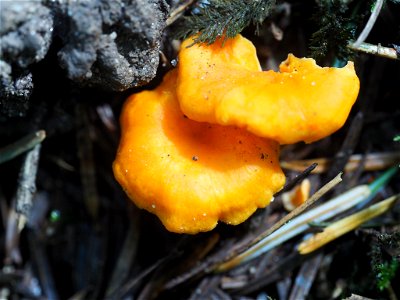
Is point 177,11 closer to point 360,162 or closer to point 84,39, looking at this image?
point 84,39

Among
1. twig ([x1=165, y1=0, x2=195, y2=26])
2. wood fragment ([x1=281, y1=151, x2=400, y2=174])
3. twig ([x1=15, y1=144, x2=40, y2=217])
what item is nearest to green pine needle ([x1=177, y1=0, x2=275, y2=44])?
twig ([x1=165, y1=0, x2=195, y2=26])

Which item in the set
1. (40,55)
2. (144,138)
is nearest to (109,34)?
(40,55)

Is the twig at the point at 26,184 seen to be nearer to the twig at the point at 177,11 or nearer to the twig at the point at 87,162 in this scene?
the twig at the point at 87,162

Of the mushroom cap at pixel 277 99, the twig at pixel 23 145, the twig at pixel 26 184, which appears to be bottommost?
the twig at pixel 26 184

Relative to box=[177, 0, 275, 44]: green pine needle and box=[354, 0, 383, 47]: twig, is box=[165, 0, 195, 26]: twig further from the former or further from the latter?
box=[354, 0, 383, 47]: twig

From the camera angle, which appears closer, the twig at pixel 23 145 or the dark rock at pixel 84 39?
the dark rock at pixel 84 39

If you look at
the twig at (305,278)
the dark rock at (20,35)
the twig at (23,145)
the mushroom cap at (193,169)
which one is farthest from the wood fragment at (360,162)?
the dark rock at (20,35)
